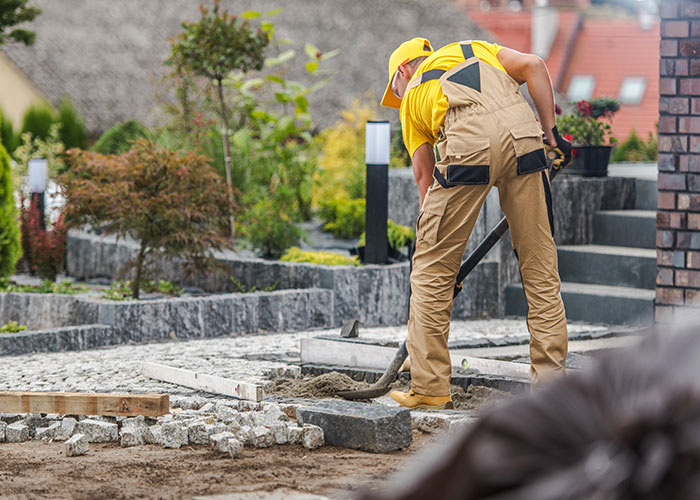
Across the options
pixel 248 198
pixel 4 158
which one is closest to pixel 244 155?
pixel 248 198

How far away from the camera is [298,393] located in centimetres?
540

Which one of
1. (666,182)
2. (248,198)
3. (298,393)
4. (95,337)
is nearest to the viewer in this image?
(298,393)

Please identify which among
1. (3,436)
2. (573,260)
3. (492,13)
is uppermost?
(492,13)

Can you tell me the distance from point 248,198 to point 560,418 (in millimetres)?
9353

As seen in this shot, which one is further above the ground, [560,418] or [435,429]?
[560,418]

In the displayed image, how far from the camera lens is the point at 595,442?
1.21 meters

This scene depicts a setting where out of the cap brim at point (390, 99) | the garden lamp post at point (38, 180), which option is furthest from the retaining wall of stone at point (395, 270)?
the cap brim at point (390, 99)

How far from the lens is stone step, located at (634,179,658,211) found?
972 centimetres

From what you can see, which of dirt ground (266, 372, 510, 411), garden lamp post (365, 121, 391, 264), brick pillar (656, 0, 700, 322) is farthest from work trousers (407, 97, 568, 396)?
garden lamp post (365, 121, 391, 264)

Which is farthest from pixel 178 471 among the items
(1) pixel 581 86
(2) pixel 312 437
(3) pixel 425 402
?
(1) pixel 581 86

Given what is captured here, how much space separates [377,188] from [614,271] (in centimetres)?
199

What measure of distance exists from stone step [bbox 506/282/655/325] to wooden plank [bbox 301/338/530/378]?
2.20 meters

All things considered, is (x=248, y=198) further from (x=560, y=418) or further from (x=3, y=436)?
(x=560, y=418)

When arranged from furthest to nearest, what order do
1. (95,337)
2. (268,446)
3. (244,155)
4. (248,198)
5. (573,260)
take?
1. (244,155)
2. (248,198)
3. (573,260)
4. (95,337)
5. (268,446)
